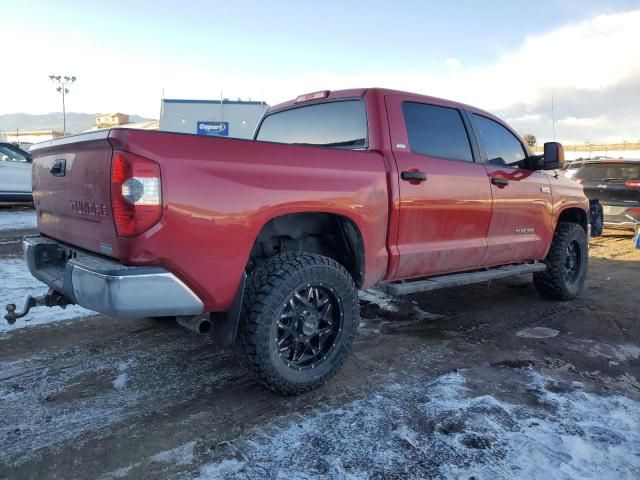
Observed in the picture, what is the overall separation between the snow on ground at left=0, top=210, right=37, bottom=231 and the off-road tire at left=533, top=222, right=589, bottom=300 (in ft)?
29.5

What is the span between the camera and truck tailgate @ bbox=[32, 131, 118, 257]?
2445 mm

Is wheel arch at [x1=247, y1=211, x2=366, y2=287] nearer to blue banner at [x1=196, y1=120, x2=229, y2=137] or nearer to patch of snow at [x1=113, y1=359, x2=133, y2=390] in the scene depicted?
patch of snow at [x1=113, y1=359, x2=133, y2=390]

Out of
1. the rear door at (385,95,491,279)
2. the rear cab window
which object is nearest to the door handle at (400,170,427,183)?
the rear door at (385,95,491,279)

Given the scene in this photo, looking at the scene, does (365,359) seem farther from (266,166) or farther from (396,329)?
(266,166)

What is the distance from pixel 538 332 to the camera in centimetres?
427

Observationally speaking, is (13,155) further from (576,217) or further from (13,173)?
(576,217)

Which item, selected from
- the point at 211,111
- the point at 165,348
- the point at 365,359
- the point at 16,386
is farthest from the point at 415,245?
the point at 211,111

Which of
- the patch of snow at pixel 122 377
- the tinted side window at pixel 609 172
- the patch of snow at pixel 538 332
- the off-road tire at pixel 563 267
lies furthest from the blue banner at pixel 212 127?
the patch of snow at pixel 122 377

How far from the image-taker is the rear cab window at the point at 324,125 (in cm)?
356

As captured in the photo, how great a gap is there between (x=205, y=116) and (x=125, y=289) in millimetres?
17340

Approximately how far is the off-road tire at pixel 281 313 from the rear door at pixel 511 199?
1.84 meters

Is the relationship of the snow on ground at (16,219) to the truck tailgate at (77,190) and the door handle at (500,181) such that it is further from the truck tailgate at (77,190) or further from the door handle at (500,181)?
the door handle at (500,181)

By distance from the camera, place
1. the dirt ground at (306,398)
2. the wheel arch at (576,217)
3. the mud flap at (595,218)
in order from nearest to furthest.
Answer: the dirt ground at (306,398)
the wheel arch at (576,217)
the mud flap at (595,218)

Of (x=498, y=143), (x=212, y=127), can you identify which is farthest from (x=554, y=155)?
(x=212, y=127)
